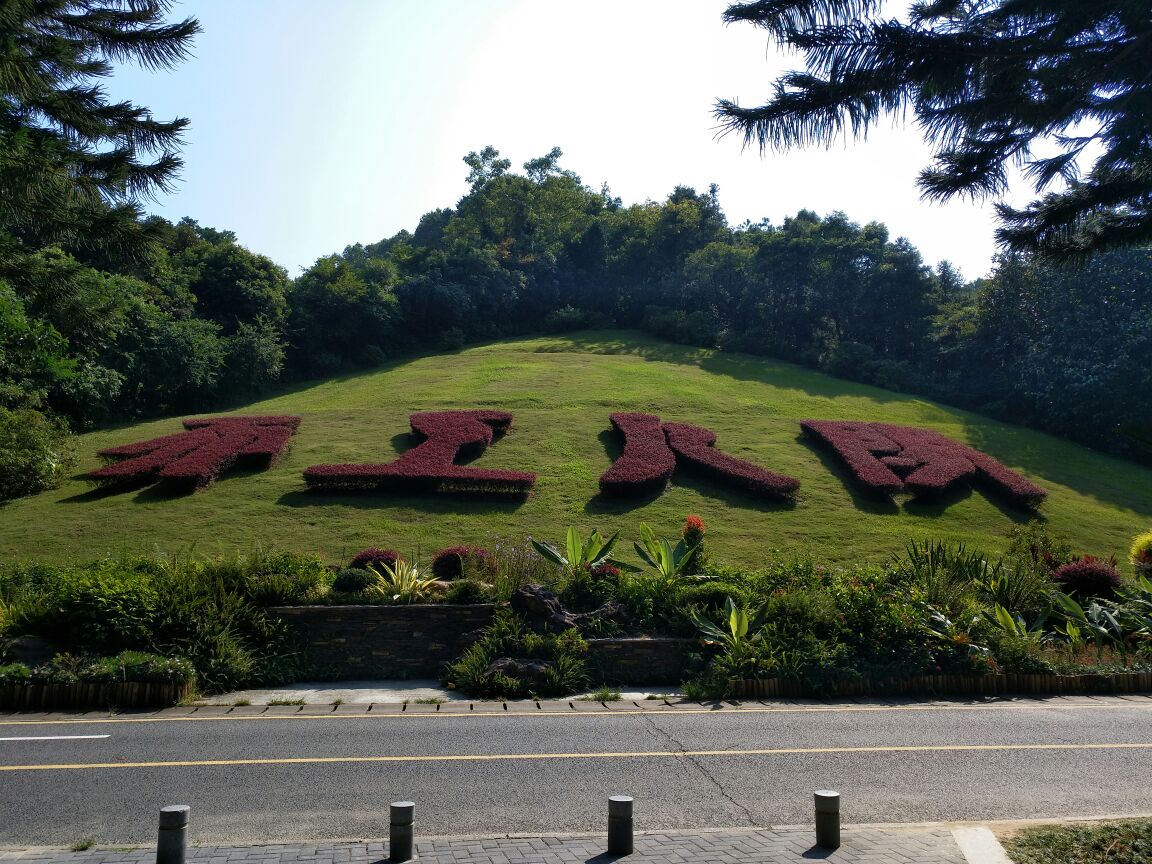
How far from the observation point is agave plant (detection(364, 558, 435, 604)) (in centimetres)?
1341

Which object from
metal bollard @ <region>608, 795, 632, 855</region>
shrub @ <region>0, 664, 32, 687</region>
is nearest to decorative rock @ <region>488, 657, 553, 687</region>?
shrub @ <region>0, 664, 32, 687</region>

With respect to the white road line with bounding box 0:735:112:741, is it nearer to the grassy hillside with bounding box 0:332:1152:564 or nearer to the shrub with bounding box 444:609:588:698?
the shrub with bounding box 444:609:588:698

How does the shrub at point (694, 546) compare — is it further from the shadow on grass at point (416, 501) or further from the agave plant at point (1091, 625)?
the shadow on grass at point (416, 501)

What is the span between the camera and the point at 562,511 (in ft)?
71.3

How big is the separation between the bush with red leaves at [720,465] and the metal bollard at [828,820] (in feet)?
56.6

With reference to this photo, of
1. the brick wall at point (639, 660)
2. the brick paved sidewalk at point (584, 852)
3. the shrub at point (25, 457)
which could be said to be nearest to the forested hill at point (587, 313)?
the shrub at point (25, 457)

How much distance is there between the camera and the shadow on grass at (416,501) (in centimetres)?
2164

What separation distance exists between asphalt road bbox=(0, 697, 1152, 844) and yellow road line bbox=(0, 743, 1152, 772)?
3cm

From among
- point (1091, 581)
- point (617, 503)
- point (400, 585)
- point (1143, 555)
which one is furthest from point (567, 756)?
point (1143, 555)

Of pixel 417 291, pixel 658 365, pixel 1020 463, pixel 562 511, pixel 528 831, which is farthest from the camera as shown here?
pixel 417 291

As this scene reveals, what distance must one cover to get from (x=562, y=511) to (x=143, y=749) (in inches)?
540

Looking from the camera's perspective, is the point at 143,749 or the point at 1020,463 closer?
the point at 143,749

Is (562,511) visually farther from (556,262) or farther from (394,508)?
(556,262)

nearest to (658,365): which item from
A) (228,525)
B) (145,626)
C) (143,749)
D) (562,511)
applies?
(562,511)
